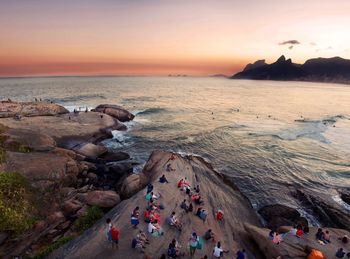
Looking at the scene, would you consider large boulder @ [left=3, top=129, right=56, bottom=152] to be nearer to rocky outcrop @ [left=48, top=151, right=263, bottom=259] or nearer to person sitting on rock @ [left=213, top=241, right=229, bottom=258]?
rocky outcrop @ [left=48, top=151, right=263, bottom=259]

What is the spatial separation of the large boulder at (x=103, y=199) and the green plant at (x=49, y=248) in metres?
5.46

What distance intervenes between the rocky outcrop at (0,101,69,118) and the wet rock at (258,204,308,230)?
190 ft

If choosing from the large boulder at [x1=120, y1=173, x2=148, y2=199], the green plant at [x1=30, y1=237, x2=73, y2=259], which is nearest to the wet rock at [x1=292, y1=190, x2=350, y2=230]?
the large boulder at [x1=120, y1=173, x2=148, y2=199]

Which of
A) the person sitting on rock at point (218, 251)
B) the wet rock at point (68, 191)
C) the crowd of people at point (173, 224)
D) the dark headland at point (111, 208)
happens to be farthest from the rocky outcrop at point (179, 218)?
the wet rock at point (68, 191)

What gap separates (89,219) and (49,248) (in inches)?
198

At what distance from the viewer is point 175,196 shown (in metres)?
29.2

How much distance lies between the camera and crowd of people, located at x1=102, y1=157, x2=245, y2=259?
66.7ft

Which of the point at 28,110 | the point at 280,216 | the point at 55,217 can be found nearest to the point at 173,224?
the point at 55,217

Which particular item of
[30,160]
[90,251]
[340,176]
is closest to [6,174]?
[30,160]

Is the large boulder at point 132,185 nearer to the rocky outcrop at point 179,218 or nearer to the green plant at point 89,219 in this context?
the rocky outcrop at point 179,218

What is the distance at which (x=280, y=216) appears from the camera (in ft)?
103

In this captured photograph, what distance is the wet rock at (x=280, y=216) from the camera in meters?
29.8

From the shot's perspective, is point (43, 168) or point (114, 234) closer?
point (114, 234)

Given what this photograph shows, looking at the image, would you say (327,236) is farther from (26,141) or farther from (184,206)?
(26,141)
